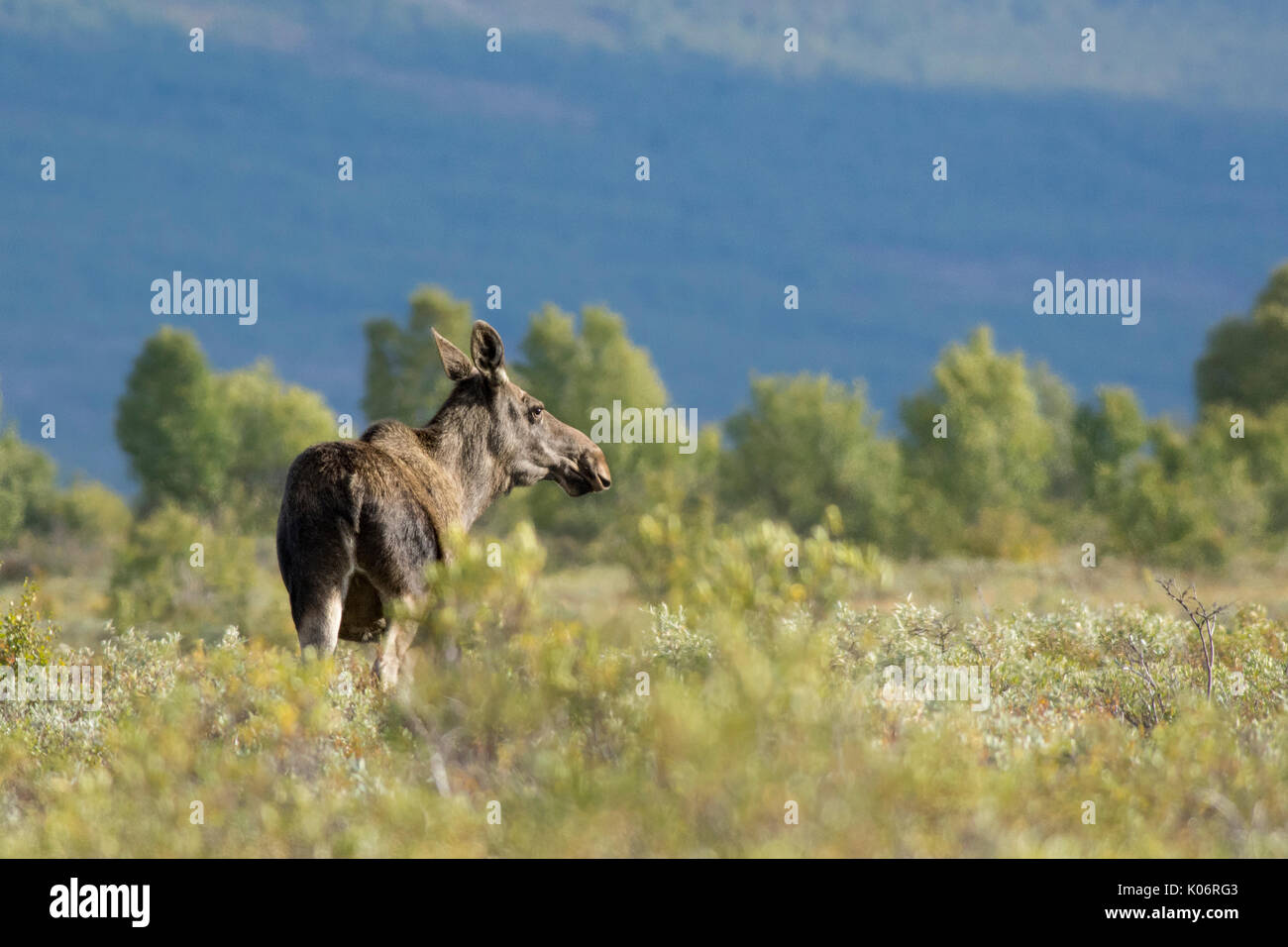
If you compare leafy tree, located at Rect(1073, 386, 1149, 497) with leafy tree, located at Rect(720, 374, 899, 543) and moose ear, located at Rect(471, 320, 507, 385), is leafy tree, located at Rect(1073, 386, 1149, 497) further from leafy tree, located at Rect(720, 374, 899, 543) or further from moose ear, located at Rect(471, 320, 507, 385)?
moose ear, located at Rect(471, 320, 507, 385)

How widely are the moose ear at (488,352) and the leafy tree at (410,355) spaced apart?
61026mm

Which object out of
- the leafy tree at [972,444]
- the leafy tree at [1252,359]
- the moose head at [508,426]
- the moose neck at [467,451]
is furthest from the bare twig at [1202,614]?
the leafy tree at [1252,359]

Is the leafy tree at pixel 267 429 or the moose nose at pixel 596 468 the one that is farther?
the leafy tree at pixel 267 429

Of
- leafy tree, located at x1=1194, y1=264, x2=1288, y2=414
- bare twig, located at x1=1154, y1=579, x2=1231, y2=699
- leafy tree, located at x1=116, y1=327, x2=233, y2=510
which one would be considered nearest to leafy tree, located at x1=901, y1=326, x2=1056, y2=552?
leafy tree, located at x1=1194, y1=264, x2=1288, y2=414

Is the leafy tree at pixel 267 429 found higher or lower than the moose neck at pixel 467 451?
higher

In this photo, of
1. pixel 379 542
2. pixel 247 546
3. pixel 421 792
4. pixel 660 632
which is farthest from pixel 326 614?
pixel 247 546

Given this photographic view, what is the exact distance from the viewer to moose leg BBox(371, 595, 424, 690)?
29.9 feet

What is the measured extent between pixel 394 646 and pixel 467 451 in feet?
8.06

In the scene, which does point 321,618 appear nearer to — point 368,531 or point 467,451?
point 368,531

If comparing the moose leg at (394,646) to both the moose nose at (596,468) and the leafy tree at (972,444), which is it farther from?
the leafy tree at (972,444)

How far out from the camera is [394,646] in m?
9.39

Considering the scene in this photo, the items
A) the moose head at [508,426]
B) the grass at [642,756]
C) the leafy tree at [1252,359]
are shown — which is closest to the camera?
the grass at [642,756]

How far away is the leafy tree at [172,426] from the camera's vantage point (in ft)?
226

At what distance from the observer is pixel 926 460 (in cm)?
7275
